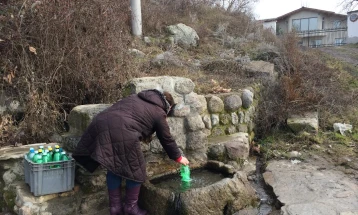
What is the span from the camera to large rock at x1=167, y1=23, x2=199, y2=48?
9656mm

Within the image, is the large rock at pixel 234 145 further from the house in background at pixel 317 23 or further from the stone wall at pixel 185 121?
the house in background at pixel 317 23

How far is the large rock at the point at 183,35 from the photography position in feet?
31.7

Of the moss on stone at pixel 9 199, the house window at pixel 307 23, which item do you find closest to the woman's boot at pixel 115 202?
the moss on stone at pixel 9 199

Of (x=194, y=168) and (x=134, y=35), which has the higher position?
(x=134, y=35)

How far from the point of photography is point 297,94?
6.47 meters

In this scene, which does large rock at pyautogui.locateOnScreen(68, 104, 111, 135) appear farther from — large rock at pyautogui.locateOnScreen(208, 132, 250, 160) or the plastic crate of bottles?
large rock at pyautogui.locateOnScreen(208, 132, 250, 160)

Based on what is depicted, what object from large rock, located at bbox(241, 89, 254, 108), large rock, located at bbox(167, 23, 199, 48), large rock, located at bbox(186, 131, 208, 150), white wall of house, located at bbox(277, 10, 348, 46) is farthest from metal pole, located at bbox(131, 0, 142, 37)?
white wall of house, located at bbox(277, 10, 348, 46)

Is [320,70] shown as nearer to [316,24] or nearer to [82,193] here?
[82,193]

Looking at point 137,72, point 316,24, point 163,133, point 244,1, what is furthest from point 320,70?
point 316,24

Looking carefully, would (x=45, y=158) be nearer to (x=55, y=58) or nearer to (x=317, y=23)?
(x=55, y=58)

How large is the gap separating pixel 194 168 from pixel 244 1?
14.9 m

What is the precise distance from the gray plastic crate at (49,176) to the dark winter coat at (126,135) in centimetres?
40

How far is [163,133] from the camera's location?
11.0 feet

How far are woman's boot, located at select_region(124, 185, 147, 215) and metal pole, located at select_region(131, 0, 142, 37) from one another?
20.6ft
